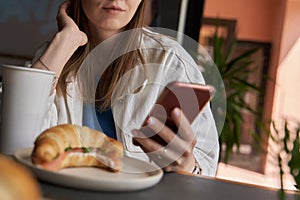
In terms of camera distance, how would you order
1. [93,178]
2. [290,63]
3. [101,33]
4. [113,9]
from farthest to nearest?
[290,63] < [101,33] < [113,9] < [93,178]

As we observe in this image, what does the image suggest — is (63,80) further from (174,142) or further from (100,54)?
(174,142)

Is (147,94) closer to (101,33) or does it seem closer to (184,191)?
(101,33)

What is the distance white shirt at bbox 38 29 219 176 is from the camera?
1169 mm

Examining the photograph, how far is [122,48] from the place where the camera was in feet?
4.25

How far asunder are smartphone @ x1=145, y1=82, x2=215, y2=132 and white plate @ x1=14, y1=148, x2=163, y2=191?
0.12 meters

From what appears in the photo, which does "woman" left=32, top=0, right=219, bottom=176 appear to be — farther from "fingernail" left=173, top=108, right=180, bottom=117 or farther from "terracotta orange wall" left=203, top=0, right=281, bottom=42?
"terracotta orange wall" left=203, top=0, right=281, bottom=42

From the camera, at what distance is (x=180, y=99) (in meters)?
0.66

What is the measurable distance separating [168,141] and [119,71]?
608 mm

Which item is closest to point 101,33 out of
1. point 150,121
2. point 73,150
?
point 150,121

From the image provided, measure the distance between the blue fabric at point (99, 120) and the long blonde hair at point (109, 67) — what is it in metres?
0.03

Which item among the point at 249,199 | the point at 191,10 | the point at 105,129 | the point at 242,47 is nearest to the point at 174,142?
the point at 249,199

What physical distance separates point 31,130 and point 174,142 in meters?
0.21

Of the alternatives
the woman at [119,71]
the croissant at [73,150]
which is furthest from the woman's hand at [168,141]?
the woman at [119,71]

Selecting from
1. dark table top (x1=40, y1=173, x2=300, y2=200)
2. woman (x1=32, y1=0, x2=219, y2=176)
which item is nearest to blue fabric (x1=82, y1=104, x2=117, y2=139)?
woman (x1=32, y1=0, x2=219, y2=176)
